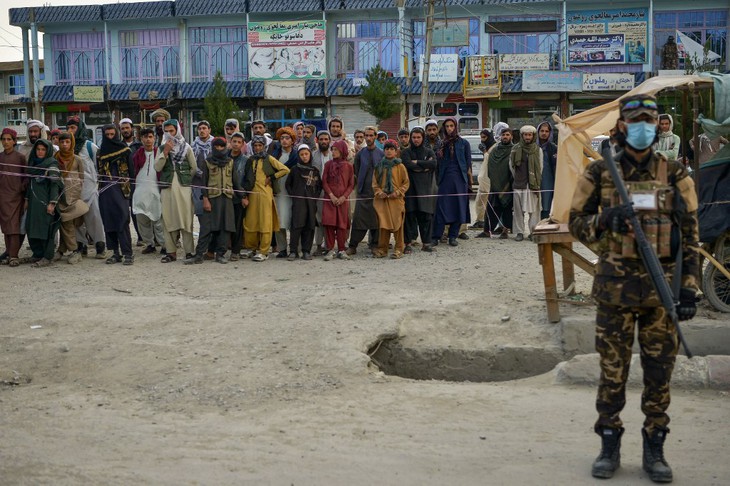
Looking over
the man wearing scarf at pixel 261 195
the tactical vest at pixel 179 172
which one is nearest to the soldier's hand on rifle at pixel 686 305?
the man wearing scarf at pixel 261 195

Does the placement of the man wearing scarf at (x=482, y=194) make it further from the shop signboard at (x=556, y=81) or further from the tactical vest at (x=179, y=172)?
the shop signboard at (x=556, y=81)

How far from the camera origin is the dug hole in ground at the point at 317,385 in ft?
14.9

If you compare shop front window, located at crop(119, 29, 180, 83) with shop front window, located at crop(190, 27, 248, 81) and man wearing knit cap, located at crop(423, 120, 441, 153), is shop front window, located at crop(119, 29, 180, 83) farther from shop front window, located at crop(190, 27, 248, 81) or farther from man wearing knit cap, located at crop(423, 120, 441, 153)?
man wearing knit cap, located at crop(423, 120, 441, 153)

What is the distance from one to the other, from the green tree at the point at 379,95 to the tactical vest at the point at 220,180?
65.1 feet

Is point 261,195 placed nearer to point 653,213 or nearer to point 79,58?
point 653,213

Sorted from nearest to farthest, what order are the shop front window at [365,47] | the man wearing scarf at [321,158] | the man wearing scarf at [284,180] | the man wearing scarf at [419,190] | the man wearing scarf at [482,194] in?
the man wearing scarf at [284,180], the man wearing scarf at [321,158], the man wearing scarf at [419,190], the man wearing scarf at [482,194], the shop front window at [365,47]

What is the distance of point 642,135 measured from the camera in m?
4.23

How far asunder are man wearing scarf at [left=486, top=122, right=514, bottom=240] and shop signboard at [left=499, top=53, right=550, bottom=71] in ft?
61.8

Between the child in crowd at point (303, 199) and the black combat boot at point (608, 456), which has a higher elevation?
the child in crowd at point (303, 199)

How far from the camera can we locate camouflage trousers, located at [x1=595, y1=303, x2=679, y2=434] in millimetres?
4328

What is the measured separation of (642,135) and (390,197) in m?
6.96

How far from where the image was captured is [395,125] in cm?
3341

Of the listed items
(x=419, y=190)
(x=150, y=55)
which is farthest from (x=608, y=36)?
(x=419, y=190)

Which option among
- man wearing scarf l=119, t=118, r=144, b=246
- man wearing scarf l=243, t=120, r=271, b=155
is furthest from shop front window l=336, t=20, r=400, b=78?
man wearing scarf l=243, t=120, r=271, b=155
